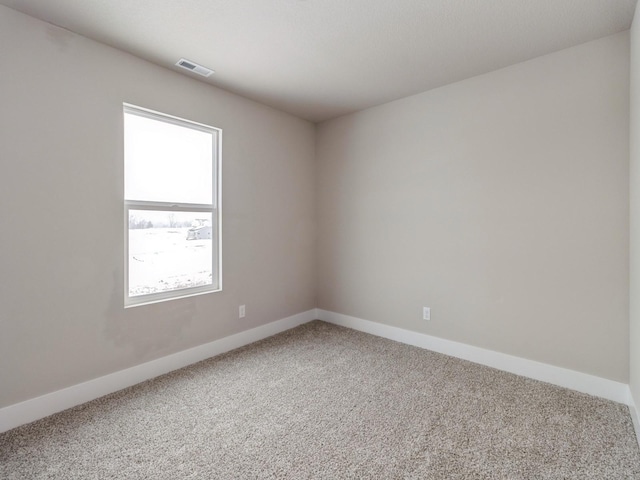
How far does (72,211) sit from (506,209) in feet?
10.8

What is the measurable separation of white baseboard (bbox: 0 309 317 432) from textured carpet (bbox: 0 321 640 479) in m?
0.07

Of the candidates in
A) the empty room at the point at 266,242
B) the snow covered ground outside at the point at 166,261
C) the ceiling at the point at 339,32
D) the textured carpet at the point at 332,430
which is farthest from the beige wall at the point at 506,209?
the snow covered ground outside at the point at 166,261

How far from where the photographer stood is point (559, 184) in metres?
2.46

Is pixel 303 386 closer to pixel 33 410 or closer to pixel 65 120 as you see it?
A: pixel 33 410

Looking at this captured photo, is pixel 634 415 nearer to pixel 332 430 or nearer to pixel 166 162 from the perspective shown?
pixel 332 430

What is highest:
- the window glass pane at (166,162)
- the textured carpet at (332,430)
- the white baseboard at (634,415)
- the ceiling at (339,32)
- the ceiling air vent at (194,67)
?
the ceiling air vent at (194,67)

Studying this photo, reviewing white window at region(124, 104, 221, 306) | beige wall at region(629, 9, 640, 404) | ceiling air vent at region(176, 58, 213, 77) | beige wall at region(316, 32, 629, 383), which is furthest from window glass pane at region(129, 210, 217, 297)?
beige wall at region(629, 9, 640, 404)

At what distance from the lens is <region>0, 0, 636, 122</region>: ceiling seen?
194 centimetres

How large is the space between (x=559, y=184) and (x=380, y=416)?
84.5 inches

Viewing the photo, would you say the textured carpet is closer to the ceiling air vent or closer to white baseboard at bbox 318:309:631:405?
white baseboard at bbox 318:309:631:405

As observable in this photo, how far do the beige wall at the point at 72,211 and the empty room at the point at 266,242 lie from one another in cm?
1

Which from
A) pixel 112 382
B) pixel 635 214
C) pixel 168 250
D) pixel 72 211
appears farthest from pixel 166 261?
pixel 635 214

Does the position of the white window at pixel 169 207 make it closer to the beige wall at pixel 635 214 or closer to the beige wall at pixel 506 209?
the beige wall at pixel 506 209

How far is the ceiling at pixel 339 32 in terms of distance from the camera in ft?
6.35
